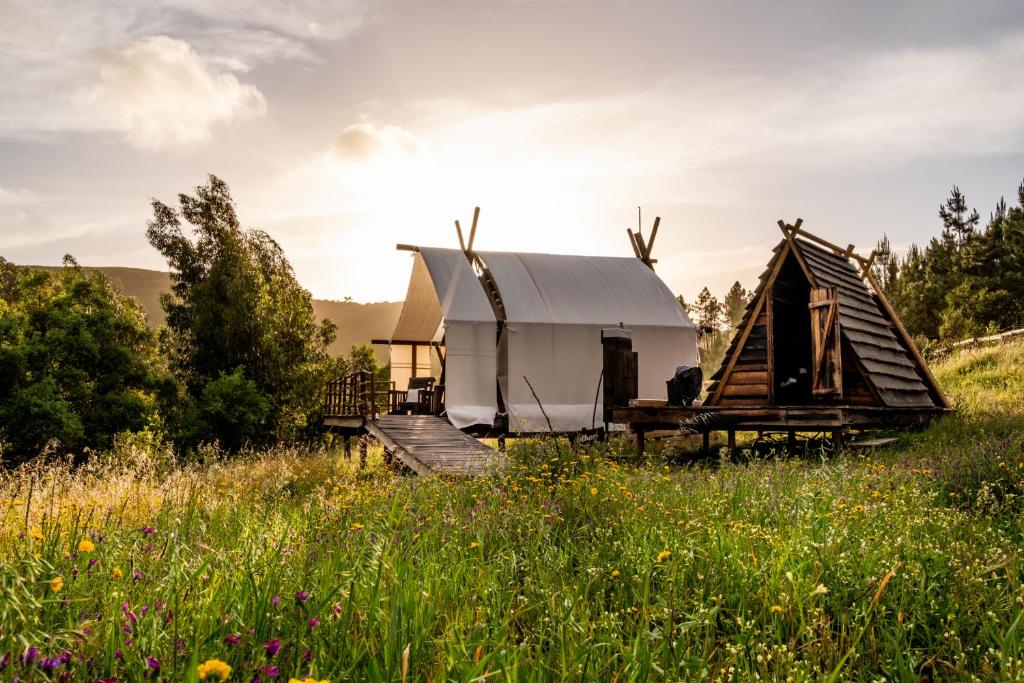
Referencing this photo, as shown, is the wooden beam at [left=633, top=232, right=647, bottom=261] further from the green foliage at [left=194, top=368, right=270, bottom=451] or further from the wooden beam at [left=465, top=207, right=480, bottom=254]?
the green foliage at [left=194, top=368, right=270, bottom=451]

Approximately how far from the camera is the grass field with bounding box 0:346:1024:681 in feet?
7.60

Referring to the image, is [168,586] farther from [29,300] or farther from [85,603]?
[29,300]

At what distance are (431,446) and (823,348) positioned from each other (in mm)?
7077

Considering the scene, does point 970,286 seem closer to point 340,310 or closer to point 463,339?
point 463,339

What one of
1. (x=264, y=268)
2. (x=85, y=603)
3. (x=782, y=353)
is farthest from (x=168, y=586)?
(x=264, y=268)

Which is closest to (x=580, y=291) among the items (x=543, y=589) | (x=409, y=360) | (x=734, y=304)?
(x=409, y=360)

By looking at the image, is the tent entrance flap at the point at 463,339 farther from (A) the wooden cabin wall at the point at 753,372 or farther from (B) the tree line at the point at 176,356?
(B) the tree line at the point at 176,356

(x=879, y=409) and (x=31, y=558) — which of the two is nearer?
(x=31, y=558)

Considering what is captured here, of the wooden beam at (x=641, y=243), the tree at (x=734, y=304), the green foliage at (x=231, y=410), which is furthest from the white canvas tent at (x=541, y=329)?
the tree at (x=734, y=304)

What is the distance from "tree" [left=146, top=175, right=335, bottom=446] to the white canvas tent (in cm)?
575

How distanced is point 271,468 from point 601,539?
11316mm

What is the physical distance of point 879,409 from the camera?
38.5ft

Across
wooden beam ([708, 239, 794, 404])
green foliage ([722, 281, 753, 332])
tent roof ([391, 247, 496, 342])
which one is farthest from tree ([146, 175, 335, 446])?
green foliage ([722, 281, 753, 332])

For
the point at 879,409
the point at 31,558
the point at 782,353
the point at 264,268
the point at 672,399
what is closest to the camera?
the point at 31,558
